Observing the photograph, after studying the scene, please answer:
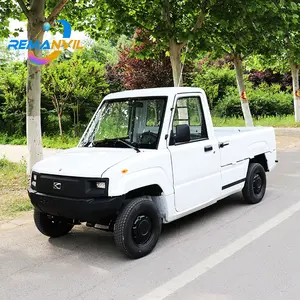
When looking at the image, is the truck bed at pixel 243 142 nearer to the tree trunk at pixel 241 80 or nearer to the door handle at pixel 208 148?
the door handle at pixel 208 148

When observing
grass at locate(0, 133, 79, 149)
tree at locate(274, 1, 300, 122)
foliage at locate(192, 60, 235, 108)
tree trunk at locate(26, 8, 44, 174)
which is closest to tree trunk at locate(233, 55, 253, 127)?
tree at locate(274, 1, 300, 122)

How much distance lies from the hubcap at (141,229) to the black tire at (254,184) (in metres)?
2.41

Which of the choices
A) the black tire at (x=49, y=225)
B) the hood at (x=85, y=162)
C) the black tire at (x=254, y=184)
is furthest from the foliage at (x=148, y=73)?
the black tire at (x=49, y=225)

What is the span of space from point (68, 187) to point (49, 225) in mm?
1007

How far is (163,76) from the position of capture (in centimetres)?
1981

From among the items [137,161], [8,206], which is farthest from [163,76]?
[137,161]

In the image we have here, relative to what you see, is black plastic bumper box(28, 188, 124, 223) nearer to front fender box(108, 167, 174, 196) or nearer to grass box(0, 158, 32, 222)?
front fender box(108, 167, 174, 196)

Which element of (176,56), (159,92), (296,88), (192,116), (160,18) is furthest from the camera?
(296,88)

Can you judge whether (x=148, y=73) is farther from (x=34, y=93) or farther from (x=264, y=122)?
(x=34, y=93)

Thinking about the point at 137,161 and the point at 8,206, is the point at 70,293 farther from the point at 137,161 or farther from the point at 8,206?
the point at 8,206

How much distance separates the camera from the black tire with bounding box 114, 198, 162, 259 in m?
4.19

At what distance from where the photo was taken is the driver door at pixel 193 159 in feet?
16.0

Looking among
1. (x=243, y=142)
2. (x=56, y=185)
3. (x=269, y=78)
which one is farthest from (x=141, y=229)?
(x=269, y=78)

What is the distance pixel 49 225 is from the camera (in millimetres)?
5023
